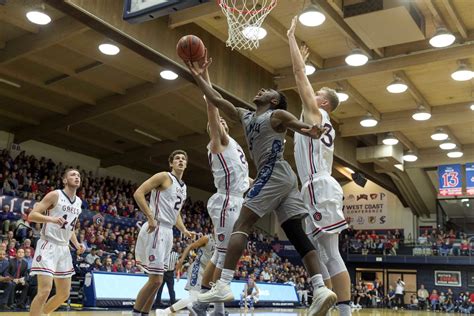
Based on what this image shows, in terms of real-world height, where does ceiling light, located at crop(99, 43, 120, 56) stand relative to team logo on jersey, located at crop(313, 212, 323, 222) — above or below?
above

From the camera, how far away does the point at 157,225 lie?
19.6ft

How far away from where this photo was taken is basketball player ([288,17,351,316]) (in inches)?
170

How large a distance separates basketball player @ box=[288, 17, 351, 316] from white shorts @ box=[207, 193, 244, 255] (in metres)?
0.87

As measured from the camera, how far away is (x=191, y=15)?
414 inches

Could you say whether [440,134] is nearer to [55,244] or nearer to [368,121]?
[368,121]

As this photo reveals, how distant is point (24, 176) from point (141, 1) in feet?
44.2

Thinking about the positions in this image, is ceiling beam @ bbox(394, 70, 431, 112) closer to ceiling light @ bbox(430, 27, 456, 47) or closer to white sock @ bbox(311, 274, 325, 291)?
ceiling light @ bbox(430, 27, 456, 47)

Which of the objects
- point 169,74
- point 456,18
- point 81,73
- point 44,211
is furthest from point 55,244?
point 81,73

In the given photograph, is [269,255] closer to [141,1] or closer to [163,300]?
[163,300]

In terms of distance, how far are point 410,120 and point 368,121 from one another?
4.88 ft

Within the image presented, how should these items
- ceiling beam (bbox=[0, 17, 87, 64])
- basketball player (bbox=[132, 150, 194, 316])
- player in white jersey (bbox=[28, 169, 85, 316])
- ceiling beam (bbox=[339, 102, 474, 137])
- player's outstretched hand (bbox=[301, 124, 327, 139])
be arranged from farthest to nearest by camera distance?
ceiling beam (bbox=[339, 102, 474, 137]) < ceiling beam (bbox=[0, 17, 87, 64]) < player in white jersey (bbox=[28, 169, 85, 316]) < basketball player (bbox=[132, 150, 194, 316]) < player's outstretched hand (bbox=[301, 124, 327, 139])

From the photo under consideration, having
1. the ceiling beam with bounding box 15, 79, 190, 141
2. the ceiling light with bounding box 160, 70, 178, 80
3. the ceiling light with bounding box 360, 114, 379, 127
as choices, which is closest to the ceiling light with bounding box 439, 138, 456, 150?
the ceiling light with bounding box 360, 114, 379, 127

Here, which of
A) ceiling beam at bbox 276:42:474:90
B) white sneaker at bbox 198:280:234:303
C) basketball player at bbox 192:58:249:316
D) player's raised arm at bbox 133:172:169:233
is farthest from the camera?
ceiling beam at bbox 276:42:474:90

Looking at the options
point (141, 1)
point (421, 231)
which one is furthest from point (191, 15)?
point (421, 231)
